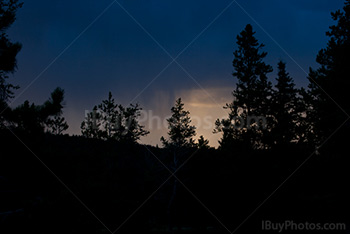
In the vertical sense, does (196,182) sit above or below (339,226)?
above

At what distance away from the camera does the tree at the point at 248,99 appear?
2573 centimetres

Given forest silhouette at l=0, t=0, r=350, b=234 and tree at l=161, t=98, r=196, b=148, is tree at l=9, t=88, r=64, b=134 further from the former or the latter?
tree at l=161, t=98, r=196, b=148

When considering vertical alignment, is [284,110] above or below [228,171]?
above

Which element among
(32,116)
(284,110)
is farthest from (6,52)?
(284,110)

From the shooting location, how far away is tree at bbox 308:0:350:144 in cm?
1662

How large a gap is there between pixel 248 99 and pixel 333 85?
9.93 metres

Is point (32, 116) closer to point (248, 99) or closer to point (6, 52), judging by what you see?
point (6, 52)

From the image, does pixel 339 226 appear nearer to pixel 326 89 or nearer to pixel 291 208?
pixel 291 208

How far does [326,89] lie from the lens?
17672 millimetres

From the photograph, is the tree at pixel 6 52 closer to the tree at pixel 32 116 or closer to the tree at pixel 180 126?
the tree at pixel 32 116

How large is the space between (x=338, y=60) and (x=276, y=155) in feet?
34.5

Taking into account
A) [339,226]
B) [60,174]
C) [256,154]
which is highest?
[256,154]

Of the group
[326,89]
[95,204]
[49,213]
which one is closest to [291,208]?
[326,89]

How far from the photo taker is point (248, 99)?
2666cm
